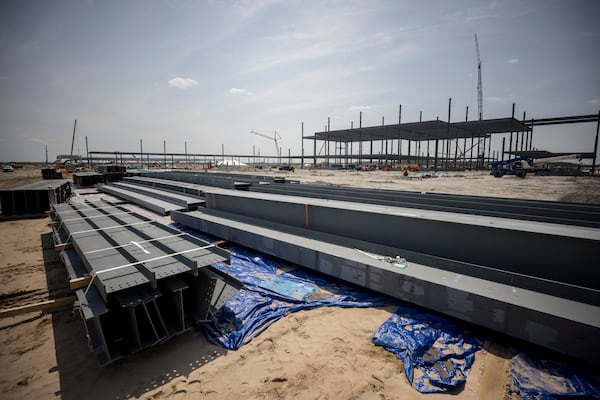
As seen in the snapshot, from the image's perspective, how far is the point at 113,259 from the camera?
365 centimetres

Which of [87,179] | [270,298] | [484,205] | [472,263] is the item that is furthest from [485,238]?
[87,179]

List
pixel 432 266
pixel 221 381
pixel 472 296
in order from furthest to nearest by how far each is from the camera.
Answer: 1. pixel 432 266
2. pixel 472 296
3. pixel 221 381

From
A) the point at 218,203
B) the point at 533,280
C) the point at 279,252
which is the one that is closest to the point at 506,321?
the point at 533,280

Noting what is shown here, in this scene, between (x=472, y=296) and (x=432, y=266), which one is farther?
(x=432, y=266)

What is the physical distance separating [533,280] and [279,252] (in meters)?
4.12

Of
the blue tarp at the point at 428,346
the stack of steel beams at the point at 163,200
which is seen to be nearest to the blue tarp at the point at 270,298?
the blue tarp at the point at 428,346

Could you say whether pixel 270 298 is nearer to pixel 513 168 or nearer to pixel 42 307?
pixel 42 307

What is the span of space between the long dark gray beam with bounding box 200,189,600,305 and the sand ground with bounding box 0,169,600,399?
3.92ft

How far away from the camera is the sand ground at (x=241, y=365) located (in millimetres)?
2568

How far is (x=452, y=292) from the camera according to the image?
3.39 meters

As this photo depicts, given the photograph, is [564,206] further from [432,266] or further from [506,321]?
[506,321]

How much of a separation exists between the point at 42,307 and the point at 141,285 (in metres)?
1.66

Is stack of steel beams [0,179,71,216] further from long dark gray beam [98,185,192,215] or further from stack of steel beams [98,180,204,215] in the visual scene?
stack of steel beams [98,180,204,215]

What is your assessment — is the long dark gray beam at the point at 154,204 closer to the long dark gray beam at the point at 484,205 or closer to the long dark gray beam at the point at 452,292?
the long dark gray beam at the point at 484,205
